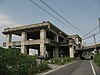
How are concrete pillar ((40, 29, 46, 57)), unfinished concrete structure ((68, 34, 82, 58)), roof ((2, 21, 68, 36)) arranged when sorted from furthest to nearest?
unfinished concrete structure ((68, 34, 82, 58))
roof ((2, 21, 68, 36))
concrete pillar ((40, 29, 46, 57))

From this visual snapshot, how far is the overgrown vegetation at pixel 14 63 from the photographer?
1334 cm

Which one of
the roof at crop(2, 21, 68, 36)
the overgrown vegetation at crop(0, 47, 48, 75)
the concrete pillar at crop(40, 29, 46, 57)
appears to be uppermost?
the roof at crop(2, 21, 68, 36)

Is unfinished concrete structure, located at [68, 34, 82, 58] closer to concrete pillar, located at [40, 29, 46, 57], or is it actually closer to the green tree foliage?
concrete pillar, located at [40, 29, 46, 57]

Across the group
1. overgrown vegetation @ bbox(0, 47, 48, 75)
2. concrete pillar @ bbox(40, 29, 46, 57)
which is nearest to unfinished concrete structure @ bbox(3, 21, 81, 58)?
concrete pillar @ bbox(40, 29, 46, 57)

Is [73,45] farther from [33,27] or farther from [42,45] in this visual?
[33,27]

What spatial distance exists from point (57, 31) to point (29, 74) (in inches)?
2092

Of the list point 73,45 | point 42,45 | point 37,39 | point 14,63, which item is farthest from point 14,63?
point 73,45

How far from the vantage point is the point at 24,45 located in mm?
63438

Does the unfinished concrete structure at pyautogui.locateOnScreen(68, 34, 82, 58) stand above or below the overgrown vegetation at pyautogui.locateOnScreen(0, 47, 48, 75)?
above

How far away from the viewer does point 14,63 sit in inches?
594

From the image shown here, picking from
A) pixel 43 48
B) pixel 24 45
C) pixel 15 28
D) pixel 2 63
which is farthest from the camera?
pixel 15 28

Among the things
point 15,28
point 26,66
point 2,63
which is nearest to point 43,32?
point 15,28

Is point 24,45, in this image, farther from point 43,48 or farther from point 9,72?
point 9,72

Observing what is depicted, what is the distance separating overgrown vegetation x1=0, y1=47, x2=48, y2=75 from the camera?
13.3 m
